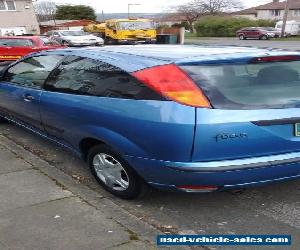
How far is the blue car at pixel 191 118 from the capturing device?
10.8ft

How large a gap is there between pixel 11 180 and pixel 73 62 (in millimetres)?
1327

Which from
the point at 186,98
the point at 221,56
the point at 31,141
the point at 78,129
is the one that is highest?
the point at 221,56

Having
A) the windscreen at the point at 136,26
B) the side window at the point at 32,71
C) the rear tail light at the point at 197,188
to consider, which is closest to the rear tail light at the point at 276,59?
the rear tail light at the point at 197,188

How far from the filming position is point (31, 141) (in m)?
5.99

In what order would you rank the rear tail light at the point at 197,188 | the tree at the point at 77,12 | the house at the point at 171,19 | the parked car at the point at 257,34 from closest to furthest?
the rear tail light at the point at 197,188
the parked car at the point at 257,34
the tree at the point at 77,12
the house at the point at 171,19

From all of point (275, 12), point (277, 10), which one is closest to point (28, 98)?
point (277, 10)

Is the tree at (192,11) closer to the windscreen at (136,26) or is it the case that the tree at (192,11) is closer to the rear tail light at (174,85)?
the windscreen at (136,26)

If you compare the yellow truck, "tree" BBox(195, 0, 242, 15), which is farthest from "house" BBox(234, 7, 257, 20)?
the yellow truck

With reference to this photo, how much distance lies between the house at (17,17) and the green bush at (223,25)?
79.7 feet

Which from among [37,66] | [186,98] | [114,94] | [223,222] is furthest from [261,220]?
[37,66]

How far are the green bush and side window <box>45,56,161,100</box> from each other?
56.6 metres

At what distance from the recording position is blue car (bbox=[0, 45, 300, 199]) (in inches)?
130

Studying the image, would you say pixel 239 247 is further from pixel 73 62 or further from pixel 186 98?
pixel 73 62

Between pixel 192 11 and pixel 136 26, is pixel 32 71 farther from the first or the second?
pixel 192 11
